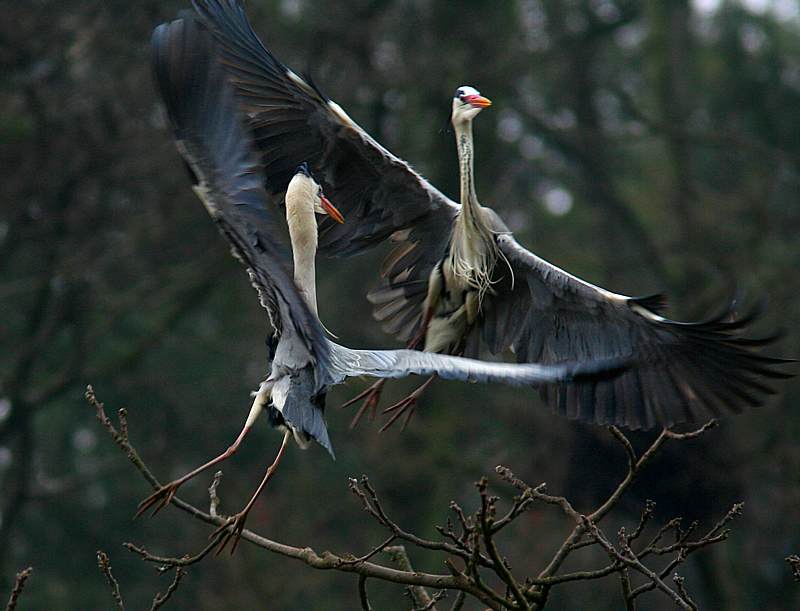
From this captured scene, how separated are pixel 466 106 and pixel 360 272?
8072 mm

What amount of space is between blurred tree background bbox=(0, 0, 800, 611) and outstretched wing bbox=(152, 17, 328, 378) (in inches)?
225

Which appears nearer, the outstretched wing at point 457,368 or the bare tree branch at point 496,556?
the bare tree branch at point 496,556

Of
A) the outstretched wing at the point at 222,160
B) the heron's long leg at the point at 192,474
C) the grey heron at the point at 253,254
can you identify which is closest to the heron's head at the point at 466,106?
the grey heron at the point at 253,254

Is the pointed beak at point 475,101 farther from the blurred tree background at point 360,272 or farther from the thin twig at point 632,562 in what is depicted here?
the blurred tree background at point 360,272

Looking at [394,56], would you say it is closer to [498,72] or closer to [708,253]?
[498,72]

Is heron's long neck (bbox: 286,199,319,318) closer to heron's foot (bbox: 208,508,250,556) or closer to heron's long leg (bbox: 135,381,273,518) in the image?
heron's long leg (bbox: 135,381,273,518)

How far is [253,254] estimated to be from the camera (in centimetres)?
396

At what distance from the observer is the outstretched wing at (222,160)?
156 inches

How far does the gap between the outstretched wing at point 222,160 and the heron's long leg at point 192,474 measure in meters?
0.24

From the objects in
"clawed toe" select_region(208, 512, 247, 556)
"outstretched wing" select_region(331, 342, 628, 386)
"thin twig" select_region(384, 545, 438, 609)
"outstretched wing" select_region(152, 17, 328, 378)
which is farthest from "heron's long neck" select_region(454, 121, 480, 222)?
"clawed toe" select_region(208, 512, 247, 556)

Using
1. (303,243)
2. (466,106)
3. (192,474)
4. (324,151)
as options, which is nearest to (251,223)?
(303,243)

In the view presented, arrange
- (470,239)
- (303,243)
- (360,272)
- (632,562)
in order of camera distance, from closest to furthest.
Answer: (632,562) < (303,243) < (470,239) < (360,272)

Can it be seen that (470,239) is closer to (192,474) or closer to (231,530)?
(192,474)

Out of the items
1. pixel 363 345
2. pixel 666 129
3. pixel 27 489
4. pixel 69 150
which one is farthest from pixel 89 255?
pixel 666 129
